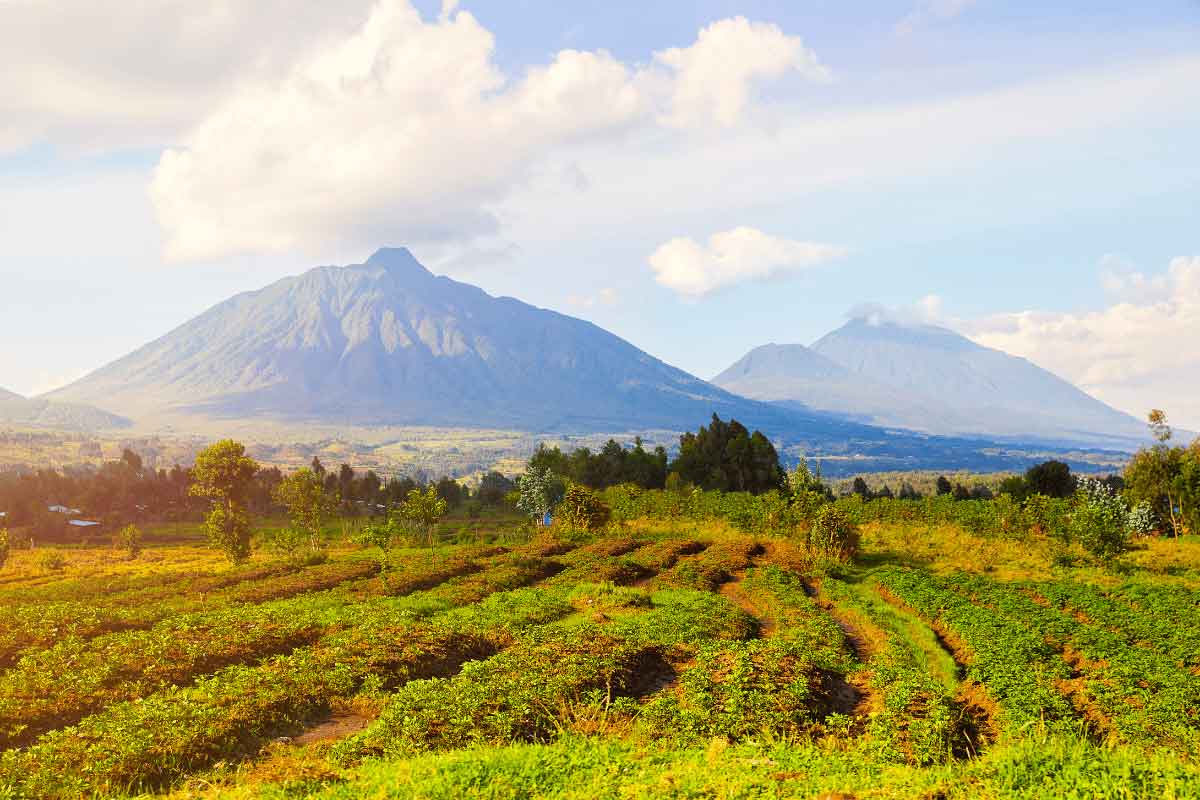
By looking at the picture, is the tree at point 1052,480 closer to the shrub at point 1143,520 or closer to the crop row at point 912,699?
the shrub at point 1143,520

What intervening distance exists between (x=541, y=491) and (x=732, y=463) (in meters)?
38.1

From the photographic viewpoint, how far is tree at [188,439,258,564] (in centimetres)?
5300

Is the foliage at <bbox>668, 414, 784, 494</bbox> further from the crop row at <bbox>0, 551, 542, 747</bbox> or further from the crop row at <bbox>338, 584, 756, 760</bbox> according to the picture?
the crop row at <bbox>0, 551, 542, 747</bbox>

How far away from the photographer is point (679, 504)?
6612cm

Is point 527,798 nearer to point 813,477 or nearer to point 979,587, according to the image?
point 979,587

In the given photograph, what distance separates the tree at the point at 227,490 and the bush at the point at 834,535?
41342 mm

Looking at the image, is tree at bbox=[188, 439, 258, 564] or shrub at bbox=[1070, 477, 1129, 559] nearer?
shrub at bbox=[1070, 477, 1129, 559]

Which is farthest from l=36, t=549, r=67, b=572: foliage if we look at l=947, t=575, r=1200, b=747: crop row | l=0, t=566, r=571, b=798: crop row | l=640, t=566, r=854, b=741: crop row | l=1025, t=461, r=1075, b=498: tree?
l=1025, t=461, r=1075, b=498: tree

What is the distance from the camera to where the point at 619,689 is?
18.7 meters

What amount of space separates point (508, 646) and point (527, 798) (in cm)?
1248

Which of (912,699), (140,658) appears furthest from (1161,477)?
(140,658)

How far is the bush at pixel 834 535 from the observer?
4194 cm

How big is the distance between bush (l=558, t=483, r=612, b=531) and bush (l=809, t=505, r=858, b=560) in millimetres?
22994

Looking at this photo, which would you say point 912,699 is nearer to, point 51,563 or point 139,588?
point 139,588
